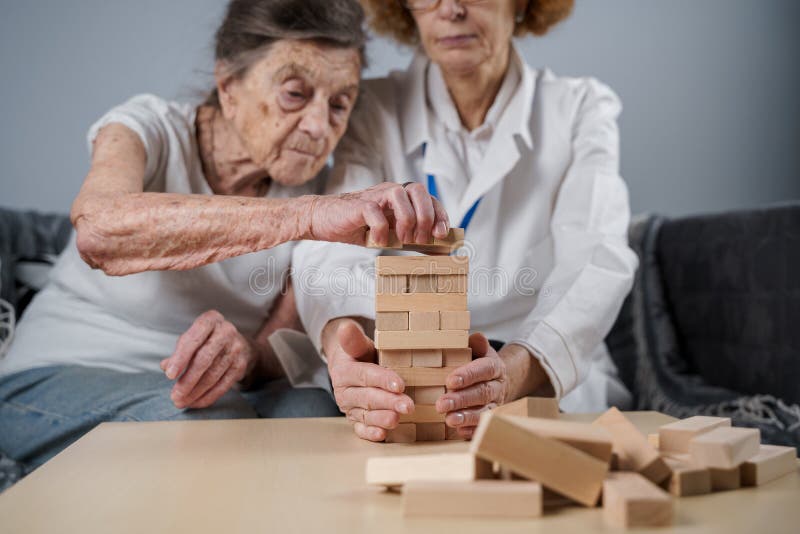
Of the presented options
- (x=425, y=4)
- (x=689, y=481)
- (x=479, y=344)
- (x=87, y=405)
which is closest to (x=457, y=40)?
(x=425, y=4)

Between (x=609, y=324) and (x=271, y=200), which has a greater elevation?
(x=271, y=200)

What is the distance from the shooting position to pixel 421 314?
1.15 m

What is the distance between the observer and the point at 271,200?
53.6 inches

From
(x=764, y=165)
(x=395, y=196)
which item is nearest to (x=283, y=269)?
(x=395, y=196)

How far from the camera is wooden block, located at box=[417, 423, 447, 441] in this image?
3.98 ft

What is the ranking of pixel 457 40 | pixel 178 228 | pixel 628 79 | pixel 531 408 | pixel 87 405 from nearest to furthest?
pixel 531 408 → pixel 178 228 → pixel 87 405 → pixel 457 40 → pixel 628 79

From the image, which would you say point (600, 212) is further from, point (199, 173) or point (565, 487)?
point (565, 487)

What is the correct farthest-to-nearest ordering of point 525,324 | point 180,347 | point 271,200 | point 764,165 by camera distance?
1. point 764,165
2. point 525,324
3. point 180,347
4. point 271,200

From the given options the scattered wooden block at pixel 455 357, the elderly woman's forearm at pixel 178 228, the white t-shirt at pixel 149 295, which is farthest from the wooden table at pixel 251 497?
the white t-shirt at pixel 149 295

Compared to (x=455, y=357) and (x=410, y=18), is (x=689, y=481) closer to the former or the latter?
(x=455, y=357)

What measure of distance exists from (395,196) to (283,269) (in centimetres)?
73

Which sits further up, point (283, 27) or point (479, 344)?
point (283, 27)

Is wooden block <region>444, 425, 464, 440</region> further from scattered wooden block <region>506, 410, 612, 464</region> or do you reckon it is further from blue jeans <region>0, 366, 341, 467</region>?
blue jeans <region>0, 366, 341, 467</region>

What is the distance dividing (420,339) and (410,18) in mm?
1198
